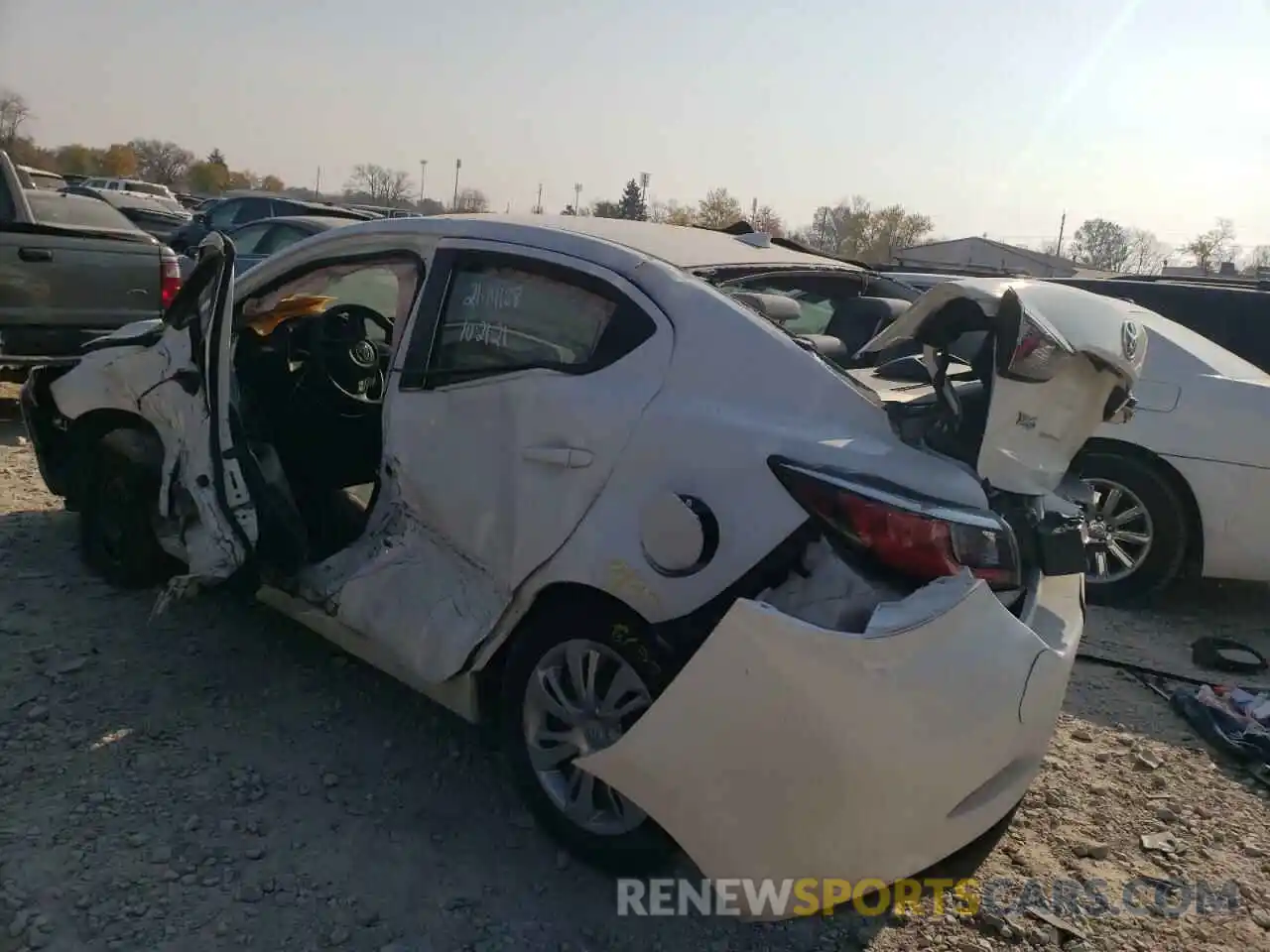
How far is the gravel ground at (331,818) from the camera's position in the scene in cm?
273

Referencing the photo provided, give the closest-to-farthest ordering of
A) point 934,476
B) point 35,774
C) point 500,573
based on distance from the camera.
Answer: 1. point 934,476
2. point 500,573
3. point 35,774

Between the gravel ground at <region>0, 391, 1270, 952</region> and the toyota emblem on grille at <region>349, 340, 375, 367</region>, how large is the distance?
1144 millimetres

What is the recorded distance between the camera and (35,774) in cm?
321

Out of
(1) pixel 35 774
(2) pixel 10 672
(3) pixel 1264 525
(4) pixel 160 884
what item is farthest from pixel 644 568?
(3) pixel 1264 525

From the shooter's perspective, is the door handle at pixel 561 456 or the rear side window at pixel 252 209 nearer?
the door handle at pixel 561 456

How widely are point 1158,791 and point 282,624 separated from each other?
343 cm

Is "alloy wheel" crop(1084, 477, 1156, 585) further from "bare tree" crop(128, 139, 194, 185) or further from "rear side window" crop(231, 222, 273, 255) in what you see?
"bare tree" crop(128, 139, 194, 185)

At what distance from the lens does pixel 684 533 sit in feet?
8.51

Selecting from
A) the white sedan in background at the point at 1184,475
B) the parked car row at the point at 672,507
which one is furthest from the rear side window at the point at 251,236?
the white sedan in background at the point at 1184,475

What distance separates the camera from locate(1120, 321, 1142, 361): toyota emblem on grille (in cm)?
278

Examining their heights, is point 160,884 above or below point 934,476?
below

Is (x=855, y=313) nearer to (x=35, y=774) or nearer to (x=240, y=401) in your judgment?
(x=240, y=401)

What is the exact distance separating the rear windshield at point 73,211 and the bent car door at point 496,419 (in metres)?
5.25

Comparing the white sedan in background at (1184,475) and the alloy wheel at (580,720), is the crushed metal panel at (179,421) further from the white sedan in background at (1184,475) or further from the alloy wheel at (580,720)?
the white sedan in background at (1184,475)
